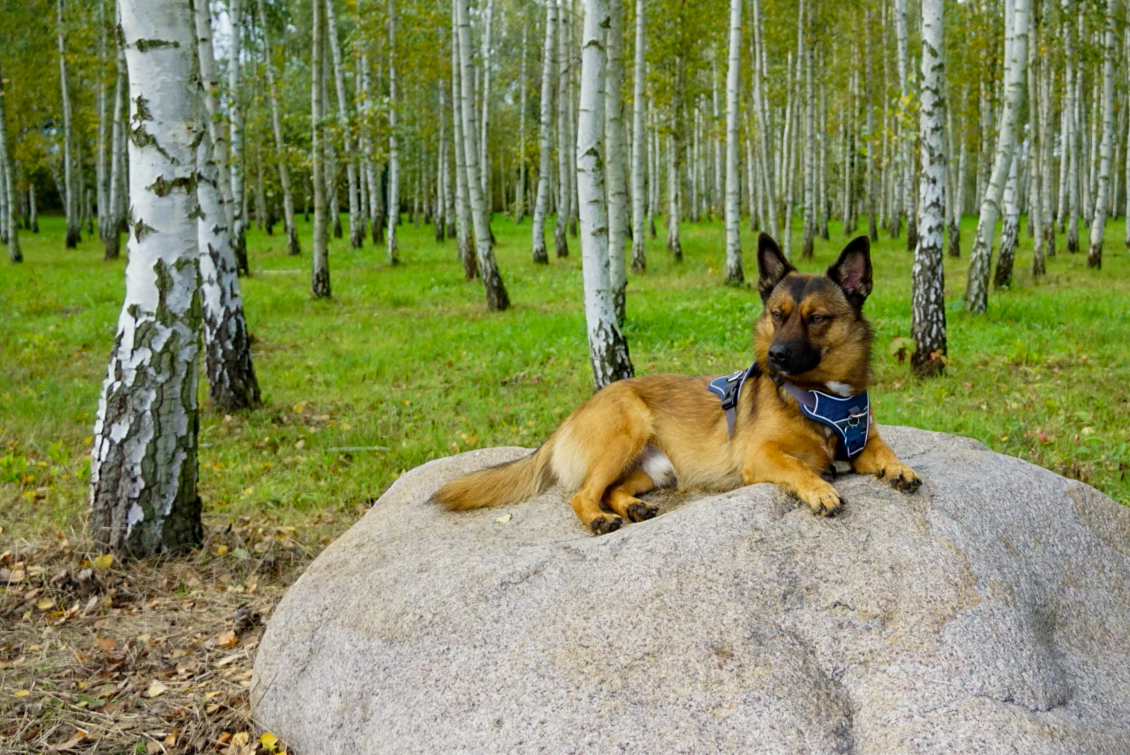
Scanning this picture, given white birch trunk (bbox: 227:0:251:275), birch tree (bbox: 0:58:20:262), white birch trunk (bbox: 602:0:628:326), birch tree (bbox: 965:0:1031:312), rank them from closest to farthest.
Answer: birch tree (bbox: 965:0:1031:312) < white birch trunk (bbox: 602:0:628:326) < white birch trunk (bbox: 227:0:251:275) < birch tree (bbox: 0:58:20:262)

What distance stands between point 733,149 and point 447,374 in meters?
9.20

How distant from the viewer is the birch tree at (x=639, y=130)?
17.1 meters

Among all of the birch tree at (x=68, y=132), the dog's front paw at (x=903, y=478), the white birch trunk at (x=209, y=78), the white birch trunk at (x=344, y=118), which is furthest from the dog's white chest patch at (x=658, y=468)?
the birch tree at (x=68, y=132)

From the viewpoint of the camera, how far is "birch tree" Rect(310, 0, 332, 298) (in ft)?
52.3

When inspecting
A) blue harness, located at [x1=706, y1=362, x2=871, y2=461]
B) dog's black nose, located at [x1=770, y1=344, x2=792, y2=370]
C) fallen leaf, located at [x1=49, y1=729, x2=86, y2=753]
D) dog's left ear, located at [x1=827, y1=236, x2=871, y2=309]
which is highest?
dog's left ear, located at [x1=827, y1=236, x2=871, y2=309]

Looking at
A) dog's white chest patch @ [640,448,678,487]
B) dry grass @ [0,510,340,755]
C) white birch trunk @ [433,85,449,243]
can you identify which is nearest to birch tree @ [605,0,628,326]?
dry grass @ [0,510,340,755]

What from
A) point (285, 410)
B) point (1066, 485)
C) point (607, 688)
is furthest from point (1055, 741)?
point (285, 410)

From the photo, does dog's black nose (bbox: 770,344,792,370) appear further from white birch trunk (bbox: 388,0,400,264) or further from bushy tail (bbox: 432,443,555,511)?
white birch trunk (bbox: 388,0,400,264)

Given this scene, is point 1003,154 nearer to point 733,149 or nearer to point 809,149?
point 733,149

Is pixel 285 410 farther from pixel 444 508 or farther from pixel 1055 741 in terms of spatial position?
pixel 1055 741

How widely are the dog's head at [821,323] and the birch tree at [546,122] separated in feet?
46.2

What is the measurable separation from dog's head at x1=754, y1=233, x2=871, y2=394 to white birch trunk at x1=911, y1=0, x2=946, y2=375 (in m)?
6.09

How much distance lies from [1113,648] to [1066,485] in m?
1.08

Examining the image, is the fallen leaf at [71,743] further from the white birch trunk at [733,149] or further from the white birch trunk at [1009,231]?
the white birch trunk at [733,149]
